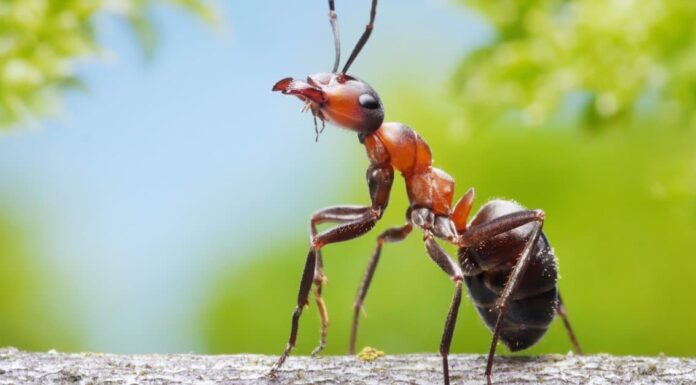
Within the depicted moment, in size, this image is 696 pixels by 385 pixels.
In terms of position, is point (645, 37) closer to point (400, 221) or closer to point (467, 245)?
point (467, 245)

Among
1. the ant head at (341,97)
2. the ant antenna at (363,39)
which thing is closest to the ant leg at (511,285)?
the ant head at (341,97)

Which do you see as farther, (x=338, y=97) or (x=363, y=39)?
(x=363, y=39)

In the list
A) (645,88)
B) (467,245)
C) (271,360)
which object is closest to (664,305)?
(645,88)

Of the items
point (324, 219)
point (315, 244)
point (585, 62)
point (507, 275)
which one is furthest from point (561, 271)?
point (315, 244)

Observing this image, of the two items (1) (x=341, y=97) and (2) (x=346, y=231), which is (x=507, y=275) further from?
(1) (x=341, y=97)

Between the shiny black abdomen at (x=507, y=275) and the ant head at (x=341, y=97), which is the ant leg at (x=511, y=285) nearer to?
the shiny black abdomen at (x=507, y=275)

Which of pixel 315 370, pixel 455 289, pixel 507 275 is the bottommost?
pixel 315 370

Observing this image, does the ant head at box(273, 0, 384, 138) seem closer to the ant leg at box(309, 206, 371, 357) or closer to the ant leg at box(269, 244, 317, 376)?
the ant leg at box(309, 206, 371, 357)
